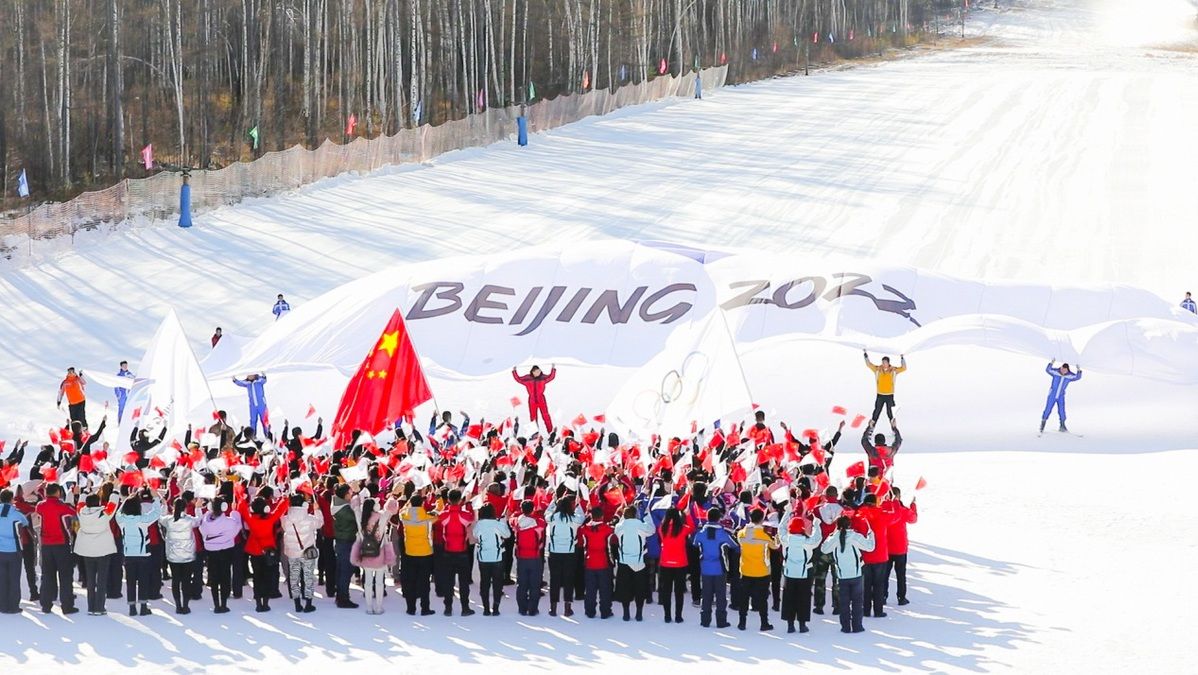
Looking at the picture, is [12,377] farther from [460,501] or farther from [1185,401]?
[1185,401]

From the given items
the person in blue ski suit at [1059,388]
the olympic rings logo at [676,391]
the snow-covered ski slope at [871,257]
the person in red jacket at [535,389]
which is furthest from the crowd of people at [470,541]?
the person in blue ski suit at [1059,388]

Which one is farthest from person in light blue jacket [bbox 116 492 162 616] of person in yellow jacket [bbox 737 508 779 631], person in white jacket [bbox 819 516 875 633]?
person in white jacket [bbox 819 516 875 633]

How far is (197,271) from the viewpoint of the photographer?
2875 centimetres

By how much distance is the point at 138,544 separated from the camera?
11.6m

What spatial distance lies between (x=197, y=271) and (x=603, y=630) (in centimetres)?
1926

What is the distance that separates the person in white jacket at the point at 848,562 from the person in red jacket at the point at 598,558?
1.71m

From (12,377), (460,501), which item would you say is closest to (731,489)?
(460,501)

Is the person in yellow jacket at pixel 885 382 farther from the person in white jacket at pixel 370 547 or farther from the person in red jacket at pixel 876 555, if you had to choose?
the person in white jacket at pixel 370 547

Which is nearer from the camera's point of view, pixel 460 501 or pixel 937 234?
pixel 460 501

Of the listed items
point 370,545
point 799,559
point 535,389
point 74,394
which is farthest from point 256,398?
point 799,559

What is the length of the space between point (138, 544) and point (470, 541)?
261cm

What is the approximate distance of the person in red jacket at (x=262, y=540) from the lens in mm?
11781

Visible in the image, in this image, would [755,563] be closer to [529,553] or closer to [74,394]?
[529,553]

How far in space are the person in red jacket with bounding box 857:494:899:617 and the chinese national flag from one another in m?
5.80
